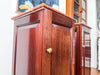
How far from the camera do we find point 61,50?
2.65 feet

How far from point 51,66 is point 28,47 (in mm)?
239

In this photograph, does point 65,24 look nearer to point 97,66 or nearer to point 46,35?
point 46,35

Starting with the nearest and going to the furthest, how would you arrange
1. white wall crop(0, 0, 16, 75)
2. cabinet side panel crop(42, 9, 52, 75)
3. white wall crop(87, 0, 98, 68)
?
1. cabinet side panel crop(42, 9, 52, 75)
2. white wall crop(0, 0, 16, 75)
3. white wall crop(87, 0, 98, 68)

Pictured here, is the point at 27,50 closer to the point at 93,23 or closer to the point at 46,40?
the point at 46,40

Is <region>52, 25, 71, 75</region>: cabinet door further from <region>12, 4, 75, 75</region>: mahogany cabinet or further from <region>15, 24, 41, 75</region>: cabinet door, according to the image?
<region>15, 24, 41, 75</region>: cabinet door

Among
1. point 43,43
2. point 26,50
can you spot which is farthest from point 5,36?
point 43,43

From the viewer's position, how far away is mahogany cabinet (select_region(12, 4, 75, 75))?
0.67 meters

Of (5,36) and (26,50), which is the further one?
(5,36)

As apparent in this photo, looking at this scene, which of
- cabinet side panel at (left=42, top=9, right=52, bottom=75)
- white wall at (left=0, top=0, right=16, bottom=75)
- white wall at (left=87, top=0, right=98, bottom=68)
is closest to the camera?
cabinet side panel at (left=42, top=9, right=52, bottom=75)

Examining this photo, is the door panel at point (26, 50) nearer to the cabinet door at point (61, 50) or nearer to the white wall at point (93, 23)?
the cabinet door at point (61, 50)

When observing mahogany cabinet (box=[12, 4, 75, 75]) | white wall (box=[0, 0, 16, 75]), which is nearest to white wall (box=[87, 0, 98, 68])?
mahogany cabinet (box=[12, 4, 75, 75])

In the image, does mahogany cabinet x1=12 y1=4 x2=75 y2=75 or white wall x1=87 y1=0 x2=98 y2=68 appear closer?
mahogany cabinet x1=12 y1=4 x2=75 y2=75

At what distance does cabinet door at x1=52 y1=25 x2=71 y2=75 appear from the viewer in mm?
740

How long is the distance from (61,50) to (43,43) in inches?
8.5
